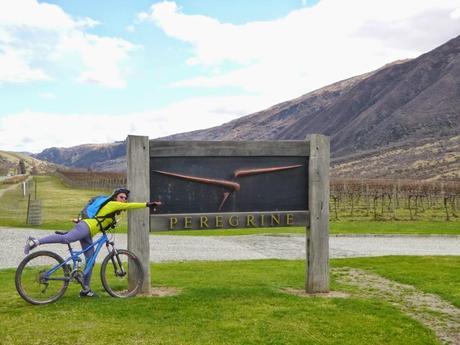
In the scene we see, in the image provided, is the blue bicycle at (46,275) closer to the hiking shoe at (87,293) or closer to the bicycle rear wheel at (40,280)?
the bicycle rear wheel at (40,280)

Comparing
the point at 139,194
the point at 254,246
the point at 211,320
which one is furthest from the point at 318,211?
the point at 254,246

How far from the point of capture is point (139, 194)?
8.89 meters

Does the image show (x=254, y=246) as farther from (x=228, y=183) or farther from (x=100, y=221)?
(x=100, y=221)

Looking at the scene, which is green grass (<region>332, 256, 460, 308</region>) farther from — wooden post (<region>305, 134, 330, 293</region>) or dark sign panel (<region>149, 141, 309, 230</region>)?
dark sign panel (<region>149, 141, 309, 230</region>)

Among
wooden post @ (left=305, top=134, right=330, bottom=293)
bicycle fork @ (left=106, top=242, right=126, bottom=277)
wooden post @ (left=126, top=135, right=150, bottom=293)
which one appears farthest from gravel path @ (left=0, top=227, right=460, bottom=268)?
wooden post @ (left=305, top=134, right=330, bottom=293)

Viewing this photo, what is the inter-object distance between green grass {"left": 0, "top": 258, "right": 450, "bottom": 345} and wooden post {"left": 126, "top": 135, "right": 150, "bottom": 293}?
77 cm

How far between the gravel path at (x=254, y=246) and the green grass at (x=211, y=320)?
684cm

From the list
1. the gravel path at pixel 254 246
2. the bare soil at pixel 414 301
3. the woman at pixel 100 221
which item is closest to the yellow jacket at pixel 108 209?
the woman at pixel 100 221

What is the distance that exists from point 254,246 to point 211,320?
12.8 metres

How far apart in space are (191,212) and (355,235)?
52.9 ft

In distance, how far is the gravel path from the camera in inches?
661

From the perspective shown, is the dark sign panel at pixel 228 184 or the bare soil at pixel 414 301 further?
the dark sign panel at pixel 228 184

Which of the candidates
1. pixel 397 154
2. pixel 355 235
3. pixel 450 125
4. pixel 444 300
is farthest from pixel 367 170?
pixel 444 300

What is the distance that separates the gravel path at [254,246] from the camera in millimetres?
16797
